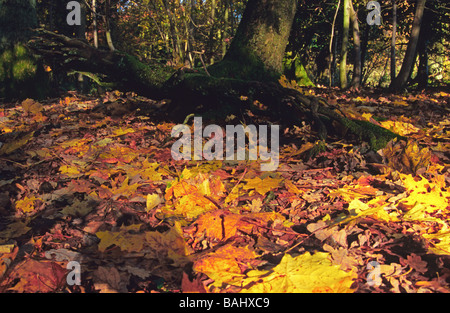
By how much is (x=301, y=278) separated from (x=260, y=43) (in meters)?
3.50

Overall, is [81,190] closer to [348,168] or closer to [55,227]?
[55,227]

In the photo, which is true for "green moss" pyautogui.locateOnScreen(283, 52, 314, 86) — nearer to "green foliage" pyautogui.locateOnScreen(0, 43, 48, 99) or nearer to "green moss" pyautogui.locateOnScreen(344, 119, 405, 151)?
"green foliage" pyautogui.locateOnScreen(0, 43, 48, 99)

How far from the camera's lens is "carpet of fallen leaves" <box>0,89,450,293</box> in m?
1.44

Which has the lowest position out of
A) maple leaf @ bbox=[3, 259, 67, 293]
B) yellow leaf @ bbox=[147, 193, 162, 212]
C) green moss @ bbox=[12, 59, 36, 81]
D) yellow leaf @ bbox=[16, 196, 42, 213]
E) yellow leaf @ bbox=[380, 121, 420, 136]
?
maple leaf @ bbox=[3, 259, 67, 293]

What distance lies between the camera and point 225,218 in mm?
1835

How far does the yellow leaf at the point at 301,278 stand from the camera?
133 centimetres

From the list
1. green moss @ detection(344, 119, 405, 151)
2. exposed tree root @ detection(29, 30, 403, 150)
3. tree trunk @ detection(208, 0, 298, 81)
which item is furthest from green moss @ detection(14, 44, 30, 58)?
green moss @ detection(344, 119, 405, 151)

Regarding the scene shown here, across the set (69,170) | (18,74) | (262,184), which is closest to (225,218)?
(262,184)

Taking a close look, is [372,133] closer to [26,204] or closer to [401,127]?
[401,127]

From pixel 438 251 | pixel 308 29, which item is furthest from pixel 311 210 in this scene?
pixel 308 29

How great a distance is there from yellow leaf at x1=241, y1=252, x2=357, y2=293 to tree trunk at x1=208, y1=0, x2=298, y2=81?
3.11 m

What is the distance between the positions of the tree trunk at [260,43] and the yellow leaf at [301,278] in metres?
3.11

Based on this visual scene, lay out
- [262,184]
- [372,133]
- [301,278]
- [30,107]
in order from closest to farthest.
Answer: [301,278]
[262,184]
[372,133]
[30,107]

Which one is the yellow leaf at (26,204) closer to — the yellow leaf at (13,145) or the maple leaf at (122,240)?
the maple leaf at (122,240)
